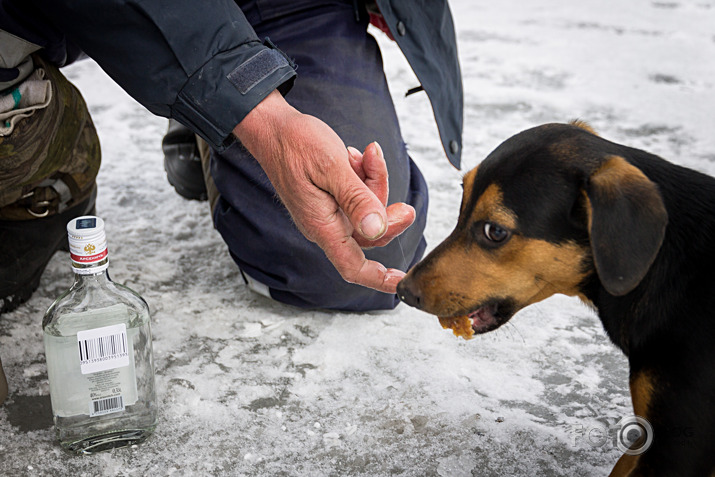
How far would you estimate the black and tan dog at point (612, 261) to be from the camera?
165cm

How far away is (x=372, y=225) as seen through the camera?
69.2 inches

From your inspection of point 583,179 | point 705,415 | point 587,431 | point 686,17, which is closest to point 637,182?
point 583,179

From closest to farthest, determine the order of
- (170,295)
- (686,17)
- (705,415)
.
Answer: (705,415) < (170,295) < (686,17)

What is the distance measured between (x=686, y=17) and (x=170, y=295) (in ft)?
19.3

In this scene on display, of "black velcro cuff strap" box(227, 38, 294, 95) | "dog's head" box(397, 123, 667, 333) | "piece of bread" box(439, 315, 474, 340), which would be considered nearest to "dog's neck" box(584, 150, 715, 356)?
"dog's head" box(397, 123, 667, 333)

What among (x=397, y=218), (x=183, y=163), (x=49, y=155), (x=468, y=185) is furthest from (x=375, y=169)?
(x=183, y=163)

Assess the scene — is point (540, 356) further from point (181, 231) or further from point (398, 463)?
point (181, 231)

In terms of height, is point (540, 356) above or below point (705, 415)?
below

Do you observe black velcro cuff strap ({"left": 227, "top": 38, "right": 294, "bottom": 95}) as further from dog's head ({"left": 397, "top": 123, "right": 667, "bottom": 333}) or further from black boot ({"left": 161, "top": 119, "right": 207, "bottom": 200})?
black boot ({"left": 161, "top": 119, "right": 207, "bottom": 200})

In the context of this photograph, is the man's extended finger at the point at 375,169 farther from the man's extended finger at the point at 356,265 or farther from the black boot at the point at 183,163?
the black boot at the point at 183,163

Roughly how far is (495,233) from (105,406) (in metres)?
1.10

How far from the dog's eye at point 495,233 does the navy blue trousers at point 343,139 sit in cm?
82

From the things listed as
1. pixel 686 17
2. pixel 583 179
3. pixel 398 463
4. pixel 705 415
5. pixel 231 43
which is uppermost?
pixel 231 43

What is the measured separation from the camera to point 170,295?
2797 mm
